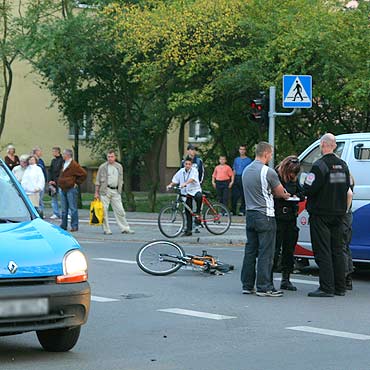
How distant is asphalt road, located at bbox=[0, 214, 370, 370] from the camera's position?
8672 millimetres

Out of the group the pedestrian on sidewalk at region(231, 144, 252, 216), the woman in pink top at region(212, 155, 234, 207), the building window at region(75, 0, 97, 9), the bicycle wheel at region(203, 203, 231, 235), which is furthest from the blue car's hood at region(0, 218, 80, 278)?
the building window at region(75, 0, 97, 9)

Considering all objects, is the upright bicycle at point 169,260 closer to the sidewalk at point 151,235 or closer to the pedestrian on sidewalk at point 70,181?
the sidewalk at point 151,235

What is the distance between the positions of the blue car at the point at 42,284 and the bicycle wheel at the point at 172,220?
13313 millimetres

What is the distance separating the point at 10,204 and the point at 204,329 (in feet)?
7.70

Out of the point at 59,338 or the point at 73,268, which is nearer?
the point at 73,268

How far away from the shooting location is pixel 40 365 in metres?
8.43

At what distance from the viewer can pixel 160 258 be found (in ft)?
50.2

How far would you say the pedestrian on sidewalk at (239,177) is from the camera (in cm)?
2936

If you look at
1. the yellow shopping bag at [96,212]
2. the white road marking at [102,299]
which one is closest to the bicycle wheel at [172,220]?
the yellow shopping bag at [96,212]

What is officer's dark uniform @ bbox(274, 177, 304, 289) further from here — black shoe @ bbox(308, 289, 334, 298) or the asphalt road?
black shoe @ bbox(308, 289, 334, 298)

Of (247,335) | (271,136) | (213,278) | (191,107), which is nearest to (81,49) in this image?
(191,107)

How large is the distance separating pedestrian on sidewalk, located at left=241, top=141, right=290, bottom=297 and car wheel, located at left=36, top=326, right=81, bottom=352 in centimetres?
442

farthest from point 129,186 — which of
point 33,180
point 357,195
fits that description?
point 357,195

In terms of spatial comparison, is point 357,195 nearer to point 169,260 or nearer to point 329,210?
point 329,210
